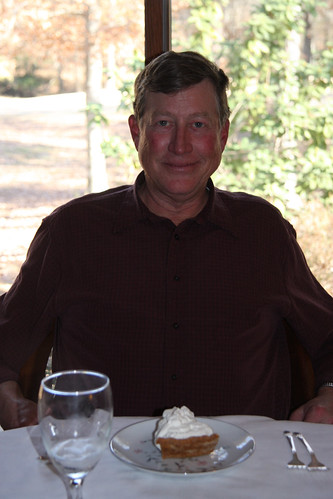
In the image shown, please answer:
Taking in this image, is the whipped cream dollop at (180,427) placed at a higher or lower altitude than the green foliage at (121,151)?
lower

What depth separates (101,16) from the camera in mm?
3785

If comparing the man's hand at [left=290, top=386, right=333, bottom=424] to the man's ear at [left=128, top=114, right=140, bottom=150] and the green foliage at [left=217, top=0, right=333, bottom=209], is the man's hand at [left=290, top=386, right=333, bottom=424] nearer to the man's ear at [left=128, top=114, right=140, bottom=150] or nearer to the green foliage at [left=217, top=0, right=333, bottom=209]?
the man's ear at [left=128, top=114, right=140, bottom=150]

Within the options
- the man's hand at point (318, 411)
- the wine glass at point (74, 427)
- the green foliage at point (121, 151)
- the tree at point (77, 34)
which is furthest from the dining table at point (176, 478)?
the tree at point (77, 34)

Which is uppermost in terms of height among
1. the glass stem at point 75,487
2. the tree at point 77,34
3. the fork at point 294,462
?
the tree at point 77,34

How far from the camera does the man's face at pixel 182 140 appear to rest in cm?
188

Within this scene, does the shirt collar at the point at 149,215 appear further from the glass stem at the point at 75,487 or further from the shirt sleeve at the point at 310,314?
the glass stem at the point at 75,487

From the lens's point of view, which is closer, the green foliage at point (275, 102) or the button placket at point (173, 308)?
the button placket at point (173, 308)

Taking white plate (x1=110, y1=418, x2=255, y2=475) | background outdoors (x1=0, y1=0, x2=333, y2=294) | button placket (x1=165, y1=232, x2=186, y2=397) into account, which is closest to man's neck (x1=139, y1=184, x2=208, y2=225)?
button placket (x1=165, y1=232, x2=186, y2=397)

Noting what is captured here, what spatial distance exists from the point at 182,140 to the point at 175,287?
387 mm

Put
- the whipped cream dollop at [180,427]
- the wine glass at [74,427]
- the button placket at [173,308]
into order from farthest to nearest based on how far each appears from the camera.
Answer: the button placket at [173,308]
the whipped cream dollop at [180,427]
the wine glass at [74,427]

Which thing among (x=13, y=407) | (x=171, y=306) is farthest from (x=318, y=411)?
(x=13, y=407)

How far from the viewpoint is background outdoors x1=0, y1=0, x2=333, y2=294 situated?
3787 millimetres

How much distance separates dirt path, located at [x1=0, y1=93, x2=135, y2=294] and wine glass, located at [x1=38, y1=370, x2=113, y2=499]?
310 cm

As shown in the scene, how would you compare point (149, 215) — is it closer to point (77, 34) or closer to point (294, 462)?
point (294, 462)
